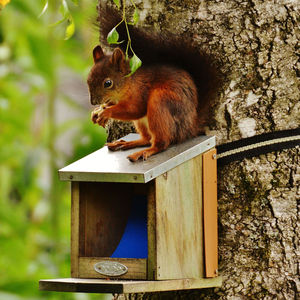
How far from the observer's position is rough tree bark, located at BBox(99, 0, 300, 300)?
1979 millimetres

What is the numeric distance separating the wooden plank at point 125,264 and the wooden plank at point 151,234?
0.7 inches

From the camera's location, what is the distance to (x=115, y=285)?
175cm

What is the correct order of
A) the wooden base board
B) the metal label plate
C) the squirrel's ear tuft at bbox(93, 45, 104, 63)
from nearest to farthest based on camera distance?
the wooden base board, the metal label plate, the squirrel's ear tuft at bbox(93, 45, 104, 63)

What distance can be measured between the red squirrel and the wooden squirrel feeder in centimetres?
5

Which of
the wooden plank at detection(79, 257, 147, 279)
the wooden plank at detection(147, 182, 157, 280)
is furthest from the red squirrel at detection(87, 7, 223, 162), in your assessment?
the wooden plank at detection(79, 257, 147, 279)

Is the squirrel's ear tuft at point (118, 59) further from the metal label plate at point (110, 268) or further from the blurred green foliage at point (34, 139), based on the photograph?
the blurred green foliage at point (34, 139)

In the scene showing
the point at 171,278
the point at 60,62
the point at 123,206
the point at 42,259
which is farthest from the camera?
the point at 60,62

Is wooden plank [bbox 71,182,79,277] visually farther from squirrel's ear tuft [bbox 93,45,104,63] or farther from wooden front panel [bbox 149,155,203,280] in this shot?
squirrel's ear tuft [bbox 93,45,104,63]

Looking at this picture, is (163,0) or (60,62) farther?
(60,62)

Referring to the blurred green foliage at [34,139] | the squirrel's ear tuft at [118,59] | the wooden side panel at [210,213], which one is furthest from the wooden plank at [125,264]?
the blurred green foliage at [34,139]

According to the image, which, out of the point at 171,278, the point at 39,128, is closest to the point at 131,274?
the point at 171,278

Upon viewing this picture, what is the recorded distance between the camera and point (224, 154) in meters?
2.00

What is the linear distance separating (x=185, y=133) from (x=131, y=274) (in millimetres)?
390

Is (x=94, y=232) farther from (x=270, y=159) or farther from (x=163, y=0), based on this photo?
(x=163, y=0)
